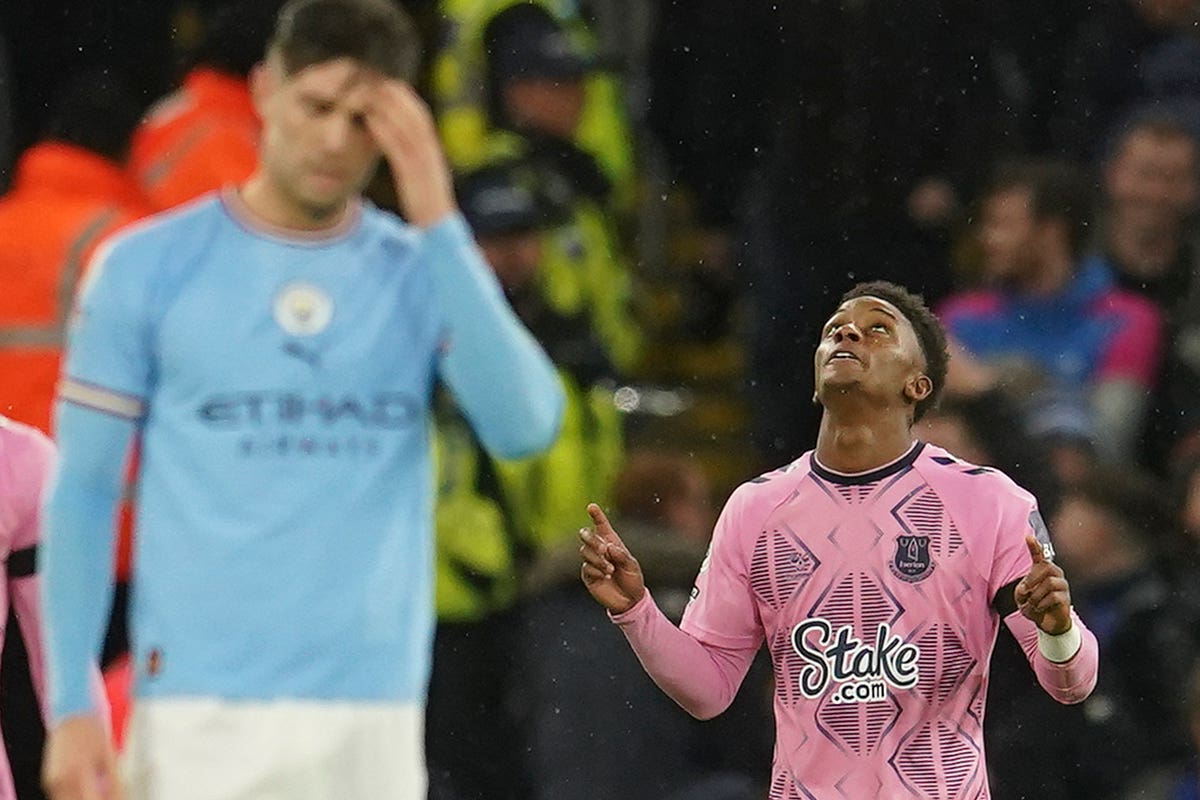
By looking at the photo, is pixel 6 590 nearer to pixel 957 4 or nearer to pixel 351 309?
pixel 351 309

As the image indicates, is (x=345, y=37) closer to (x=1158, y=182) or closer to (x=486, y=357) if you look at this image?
(x=486, y=357)

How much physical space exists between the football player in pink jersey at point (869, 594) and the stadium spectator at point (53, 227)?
4.77 feet

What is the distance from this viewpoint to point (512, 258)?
5.43 m

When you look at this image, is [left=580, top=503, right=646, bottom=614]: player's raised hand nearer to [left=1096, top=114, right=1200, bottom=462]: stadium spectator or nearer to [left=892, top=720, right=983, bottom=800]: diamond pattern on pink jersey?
[left=892, top=720, right=983, bottom=800]: diamond pattern on pink jersey

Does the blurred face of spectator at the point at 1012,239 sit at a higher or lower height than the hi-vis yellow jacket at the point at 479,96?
lower

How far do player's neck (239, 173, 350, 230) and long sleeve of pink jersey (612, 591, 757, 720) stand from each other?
2.14 feet

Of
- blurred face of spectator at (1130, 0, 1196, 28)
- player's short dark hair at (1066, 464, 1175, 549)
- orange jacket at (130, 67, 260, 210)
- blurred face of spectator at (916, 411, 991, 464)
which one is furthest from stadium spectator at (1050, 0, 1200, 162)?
orange jacket at (130, 67, 260, 210)

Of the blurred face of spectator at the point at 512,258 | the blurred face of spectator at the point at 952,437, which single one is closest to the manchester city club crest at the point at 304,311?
the blurred face of spectator at the point at 952,437

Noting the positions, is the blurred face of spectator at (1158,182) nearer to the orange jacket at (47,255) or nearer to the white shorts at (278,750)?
the orange jacket at (47,255)

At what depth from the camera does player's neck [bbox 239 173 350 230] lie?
11.5 feet

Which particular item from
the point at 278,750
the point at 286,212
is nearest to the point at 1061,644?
the point at 278,750

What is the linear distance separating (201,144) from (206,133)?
0.02 meters

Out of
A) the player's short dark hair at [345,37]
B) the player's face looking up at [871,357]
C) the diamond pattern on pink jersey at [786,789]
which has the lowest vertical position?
the diamond pattern on pink jersey at [786,789]

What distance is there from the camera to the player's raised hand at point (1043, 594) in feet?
11.0
